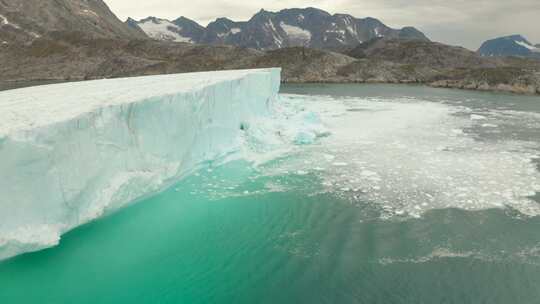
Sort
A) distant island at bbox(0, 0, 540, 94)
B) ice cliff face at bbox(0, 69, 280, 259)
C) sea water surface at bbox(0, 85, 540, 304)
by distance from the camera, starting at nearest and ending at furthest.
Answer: sea water surface at bbox(0, 85, 540, 304) → ice cliff face at bbox(0, 69, 280, 259) → distant island at bbox(0, 0, 540, 94)

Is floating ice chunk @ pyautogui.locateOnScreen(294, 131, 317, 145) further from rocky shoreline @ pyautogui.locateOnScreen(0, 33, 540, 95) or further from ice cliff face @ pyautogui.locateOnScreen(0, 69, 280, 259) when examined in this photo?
rocky shoreline @ pyautogui.locateOnScreen(0, 33, 540, 95)

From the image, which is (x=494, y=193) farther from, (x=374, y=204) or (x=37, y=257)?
(x=37, y=257)

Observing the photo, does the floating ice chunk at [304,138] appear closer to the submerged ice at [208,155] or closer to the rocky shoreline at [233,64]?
the submerged ice at [208,155]

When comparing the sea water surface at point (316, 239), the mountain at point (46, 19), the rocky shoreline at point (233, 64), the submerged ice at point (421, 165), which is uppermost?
the mountain at point (46, 19)

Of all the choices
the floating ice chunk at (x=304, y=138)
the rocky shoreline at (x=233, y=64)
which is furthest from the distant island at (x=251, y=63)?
the floating ice chunk at (x=304, y=138)

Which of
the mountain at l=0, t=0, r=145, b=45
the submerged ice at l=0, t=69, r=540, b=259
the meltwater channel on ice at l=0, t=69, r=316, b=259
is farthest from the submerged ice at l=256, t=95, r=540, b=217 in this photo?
the mountain at l=0, t=0, r=145, b=45

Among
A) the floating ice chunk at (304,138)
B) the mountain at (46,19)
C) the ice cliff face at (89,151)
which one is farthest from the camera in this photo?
the mountain at (46,19)

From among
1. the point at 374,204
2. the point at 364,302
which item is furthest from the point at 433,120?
the point at 364,302

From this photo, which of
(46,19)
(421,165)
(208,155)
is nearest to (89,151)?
(208,155)
